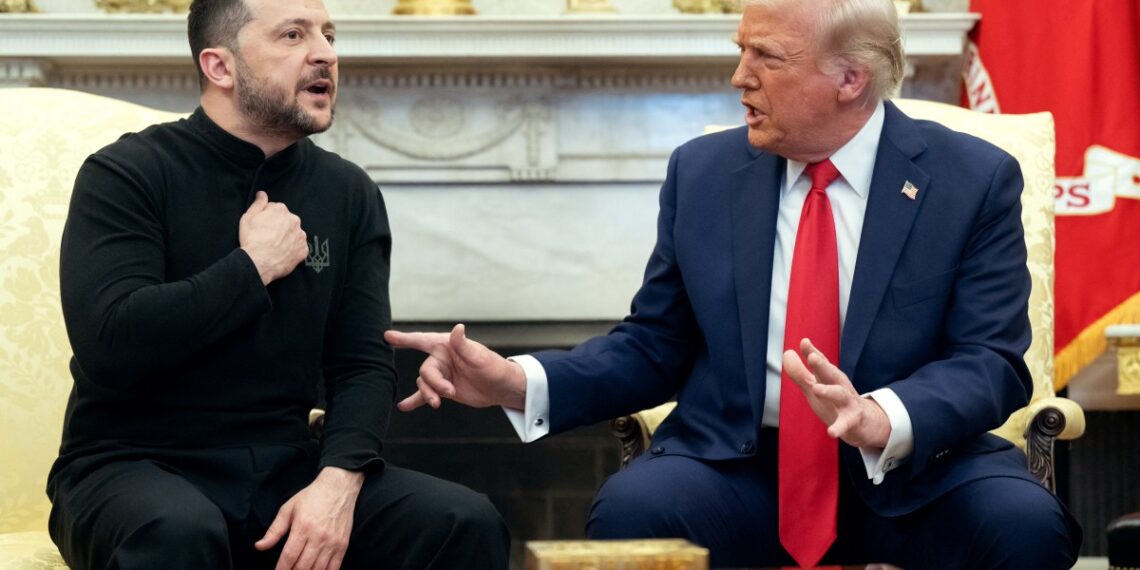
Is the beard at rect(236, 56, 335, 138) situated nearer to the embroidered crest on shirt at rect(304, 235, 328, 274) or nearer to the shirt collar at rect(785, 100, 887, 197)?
the embroidered crest on shirt at rect(304, 235, 328, 274)

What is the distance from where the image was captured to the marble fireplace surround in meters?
3.99

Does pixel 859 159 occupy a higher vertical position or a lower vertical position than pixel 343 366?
higher

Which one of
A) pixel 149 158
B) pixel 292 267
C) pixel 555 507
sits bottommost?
pixel 555 507

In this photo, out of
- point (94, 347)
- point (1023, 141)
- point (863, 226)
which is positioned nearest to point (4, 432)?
point (94, 347)

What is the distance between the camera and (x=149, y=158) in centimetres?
224

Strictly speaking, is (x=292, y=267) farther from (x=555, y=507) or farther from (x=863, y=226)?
(x=555, y=507)

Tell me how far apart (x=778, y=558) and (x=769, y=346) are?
1.09 feet

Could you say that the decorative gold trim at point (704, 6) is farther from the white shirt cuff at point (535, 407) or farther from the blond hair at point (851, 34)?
the white shirt cuff at point (535, 407)

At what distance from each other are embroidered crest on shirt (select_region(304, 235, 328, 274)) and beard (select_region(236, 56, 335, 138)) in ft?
0.57

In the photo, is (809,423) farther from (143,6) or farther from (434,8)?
(143,6)

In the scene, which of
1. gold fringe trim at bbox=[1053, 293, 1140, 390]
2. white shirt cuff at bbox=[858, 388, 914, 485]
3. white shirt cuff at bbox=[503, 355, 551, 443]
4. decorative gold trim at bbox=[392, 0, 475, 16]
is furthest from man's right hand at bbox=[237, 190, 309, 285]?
gold fringe trim at bbox=[1053, 293, 1140, 390]

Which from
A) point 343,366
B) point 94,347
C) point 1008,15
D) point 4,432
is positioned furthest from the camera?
point 1008,15

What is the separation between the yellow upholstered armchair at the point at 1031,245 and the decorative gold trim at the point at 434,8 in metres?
1.39

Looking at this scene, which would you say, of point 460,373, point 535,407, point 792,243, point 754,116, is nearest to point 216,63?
point 460,373
